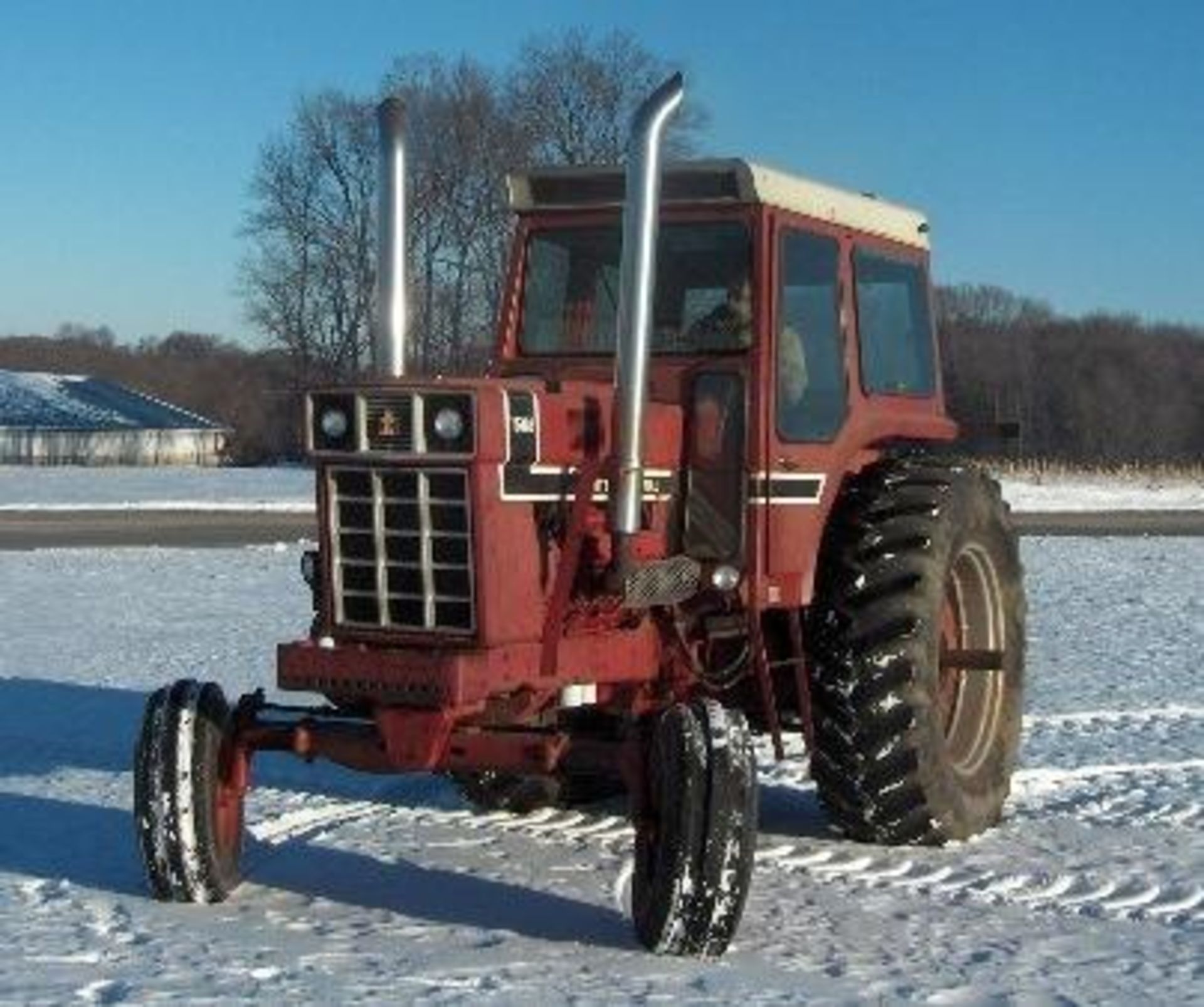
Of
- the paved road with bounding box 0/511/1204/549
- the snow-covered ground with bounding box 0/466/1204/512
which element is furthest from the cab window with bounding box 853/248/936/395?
the snow-covered ground with bounding box 0/466/1204/512

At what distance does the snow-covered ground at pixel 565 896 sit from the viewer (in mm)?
5945

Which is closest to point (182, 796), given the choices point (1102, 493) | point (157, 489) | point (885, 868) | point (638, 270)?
point (638, 270)

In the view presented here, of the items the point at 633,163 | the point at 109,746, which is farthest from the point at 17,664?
the point at 633,163

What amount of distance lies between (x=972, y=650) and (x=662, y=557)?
2.03 m

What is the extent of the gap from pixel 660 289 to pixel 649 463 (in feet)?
3.42

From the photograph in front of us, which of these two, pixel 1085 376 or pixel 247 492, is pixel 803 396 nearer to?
pixel 247 492

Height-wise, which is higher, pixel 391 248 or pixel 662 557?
pixel 391 248

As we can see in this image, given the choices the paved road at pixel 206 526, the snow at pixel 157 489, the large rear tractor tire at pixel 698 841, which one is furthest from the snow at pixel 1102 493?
the large rear tractor tire at pixel 698 841

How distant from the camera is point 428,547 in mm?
6648

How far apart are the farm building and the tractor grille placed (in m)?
75.3

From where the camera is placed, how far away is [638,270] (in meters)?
6.52

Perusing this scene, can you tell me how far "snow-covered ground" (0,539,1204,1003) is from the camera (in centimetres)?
595

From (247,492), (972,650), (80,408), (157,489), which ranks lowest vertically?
(972,650)

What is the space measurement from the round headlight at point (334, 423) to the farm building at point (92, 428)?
75.3m
